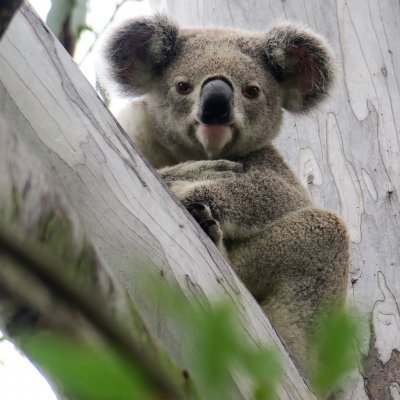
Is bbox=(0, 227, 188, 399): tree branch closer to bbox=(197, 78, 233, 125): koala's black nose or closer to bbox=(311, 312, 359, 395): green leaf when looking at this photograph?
bbox=(311, 312, 359, 395): green leaf

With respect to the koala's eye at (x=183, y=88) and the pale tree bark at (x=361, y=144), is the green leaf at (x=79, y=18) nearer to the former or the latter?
the koala's eye at (x=183, y=88)

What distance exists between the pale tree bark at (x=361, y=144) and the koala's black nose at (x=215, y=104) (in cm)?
60

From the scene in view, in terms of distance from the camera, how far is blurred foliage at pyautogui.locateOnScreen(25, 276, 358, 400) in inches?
24.9

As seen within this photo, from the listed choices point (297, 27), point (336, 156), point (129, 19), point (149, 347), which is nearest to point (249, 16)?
point (297, 27)

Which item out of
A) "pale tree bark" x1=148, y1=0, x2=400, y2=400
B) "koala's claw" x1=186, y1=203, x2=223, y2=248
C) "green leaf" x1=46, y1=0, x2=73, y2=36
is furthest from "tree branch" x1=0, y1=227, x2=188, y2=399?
"pale tree bark" x1=148, y1=0, x2=400, y2=400

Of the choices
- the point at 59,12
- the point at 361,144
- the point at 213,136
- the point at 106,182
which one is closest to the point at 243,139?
the point at 213,136

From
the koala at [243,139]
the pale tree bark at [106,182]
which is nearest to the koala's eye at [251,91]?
the koala at [243,139]

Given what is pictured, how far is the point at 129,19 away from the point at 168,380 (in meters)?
3.27

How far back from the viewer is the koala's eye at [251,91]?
3544mm

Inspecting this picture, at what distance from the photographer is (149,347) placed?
762 mm

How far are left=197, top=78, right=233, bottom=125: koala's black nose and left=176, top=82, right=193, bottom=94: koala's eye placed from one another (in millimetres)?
175

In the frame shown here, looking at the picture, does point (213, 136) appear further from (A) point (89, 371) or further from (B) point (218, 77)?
(A) point (89, 371)

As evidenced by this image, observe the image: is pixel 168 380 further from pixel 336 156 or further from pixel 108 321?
pixel 336 156

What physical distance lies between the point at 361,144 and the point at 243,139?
62 cm
